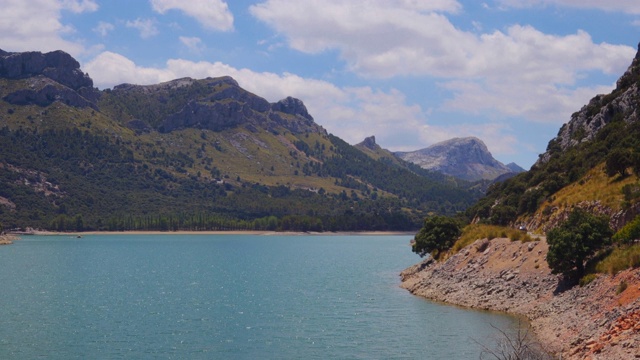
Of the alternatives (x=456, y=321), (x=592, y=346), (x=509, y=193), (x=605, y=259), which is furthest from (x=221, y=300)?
(x=509, y=193)

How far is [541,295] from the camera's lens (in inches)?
2549

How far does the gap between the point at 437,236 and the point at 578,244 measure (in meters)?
41.5

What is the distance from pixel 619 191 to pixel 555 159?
1657 inches

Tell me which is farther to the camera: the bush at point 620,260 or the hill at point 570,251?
the bush at point 620,260

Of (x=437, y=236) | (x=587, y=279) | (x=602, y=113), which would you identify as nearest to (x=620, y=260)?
(x=587, y=279)

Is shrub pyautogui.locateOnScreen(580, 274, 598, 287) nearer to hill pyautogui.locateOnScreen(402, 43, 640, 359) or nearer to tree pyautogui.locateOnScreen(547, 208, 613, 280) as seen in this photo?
hill pyautogui.locateOnScreen(402, 43, 640, 359)

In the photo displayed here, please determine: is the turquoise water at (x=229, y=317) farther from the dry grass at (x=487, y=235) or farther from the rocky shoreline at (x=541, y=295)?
the dry grass at (x=487, y=235)

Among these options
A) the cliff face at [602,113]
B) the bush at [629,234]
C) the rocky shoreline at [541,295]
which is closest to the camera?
the rocky shoreline at [541,295]

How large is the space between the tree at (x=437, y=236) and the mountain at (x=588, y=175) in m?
9.95

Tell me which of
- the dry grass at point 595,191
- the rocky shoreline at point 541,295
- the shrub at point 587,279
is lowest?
the rocky shoreline at point 541,295

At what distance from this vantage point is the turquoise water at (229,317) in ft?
177

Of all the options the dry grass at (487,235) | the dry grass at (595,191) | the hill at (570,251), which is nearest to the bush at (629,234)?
the hill at (570,251)

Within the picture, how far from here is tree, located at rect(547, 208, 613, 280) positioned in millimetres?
61469

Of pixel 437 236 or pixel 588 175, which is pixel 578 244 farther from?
pixel 437 236
